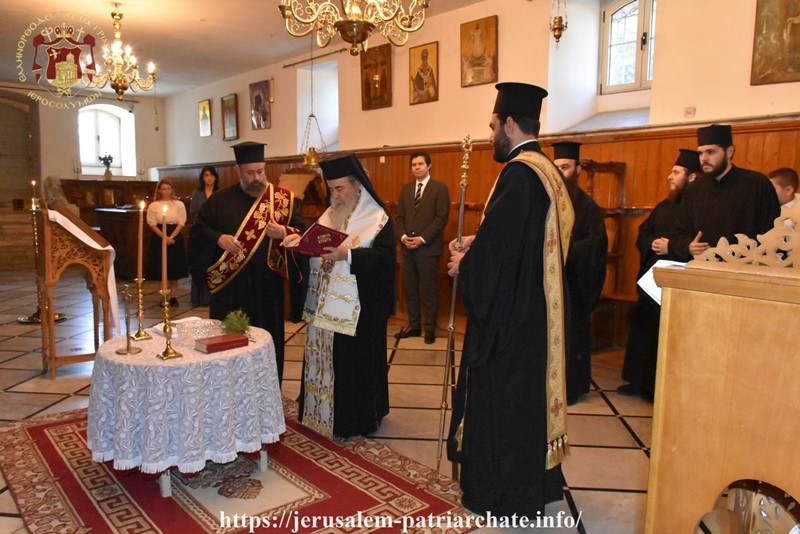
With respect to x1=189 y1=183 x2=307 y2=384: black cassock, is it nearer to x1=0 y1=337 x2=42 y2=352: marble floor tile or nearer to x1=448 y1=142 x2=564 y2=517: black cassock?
x1=448 y1=142 x2=564 y2=517: black cassock

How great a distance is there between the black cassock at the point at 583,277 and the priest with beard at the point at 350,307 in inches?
58.3

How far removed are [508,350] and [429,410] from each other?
1.75 meters

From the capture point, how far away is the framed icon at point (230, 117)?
37.7 feet

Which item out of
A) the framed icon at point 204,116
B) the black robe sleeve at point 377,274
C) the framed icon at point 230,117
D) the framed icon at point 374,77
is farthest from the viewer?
the framed icon at point 204,116

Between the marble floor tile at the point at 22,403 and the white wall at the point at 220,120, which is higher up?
the white wall at the point at 220,120

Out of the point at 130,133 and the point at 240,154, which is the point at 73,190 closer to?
the point at 130,133

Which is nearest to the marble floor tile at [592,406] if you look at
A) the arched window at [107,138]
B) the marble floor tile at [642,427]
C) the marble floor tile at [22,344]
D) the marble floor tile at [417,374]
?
the marble floor tile at [642,427]

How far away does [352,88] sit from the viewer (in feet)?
28.4

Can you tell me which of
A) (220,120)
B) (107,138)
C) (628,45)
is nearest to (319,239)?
(628,45)

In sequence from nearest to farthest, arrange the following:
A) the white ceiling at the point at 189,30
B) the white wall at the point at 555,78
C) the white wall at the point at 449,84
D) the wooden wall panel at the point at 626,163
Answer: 1. the wooden wall panel at the point at 626,163
2. the white wall at the point at 555,78
3. the white wall at the point at 449,84
4. the white ceiling at the point at 189,30

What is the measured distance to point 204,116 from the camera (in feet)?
41.4

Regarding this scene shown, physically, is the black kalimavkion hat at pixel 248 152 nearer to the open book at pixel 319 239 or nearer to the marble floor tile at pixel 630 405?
the open book at pixel 319 239

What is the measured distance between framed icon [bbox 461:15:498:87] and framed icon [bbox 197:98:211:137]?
7232mm

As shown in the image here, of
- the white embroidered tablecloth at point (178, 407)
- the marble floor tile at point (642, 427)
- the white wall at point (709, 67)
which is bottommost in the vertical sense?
the marble floor tile at point (642, 427)
